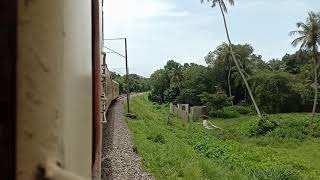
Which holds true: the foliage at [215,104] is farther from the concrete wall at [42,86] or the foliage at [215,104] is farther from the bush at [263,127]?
the concrete wall at [42,86]

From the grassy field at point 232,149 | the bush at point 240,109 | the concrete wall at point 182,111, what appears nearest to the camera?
the grassy field at point 232,149

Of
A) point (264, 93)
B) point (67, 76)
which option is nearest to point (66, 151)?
point (67, 76)

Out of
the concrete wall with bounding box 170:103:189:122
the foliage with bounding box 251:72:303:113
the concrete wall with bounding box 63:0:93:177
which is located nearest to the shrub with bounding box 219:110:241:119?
the foliage with bounding box 251:72:303:113

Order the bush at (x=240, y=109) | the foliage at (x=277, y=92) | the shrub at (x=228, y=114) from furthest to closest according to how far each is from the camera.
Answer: the bush at (x=240, y=109)
the shrub at (x=228, y=114)
the foliage at (x=277, y=92)

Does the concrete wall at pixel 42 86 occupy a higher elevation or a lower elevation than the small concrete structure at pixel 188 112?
higher

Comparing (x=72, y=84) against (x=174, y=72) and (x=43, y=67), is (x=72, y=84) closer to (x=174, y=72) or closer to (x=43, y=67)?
(x=43, y=67)

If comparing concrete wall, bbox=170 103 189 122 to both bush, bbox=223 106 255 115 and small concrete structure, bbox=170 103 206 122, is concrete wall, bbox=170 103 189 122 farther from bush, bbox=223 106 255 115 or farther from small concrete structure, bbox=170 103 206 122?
bush, bbox=223 106 255 115

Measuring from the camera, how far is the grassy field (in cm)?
1260

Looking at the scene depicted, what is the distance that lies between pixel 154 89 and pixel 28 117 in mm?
64315

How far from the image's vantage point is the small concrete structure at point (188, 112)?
145ft
